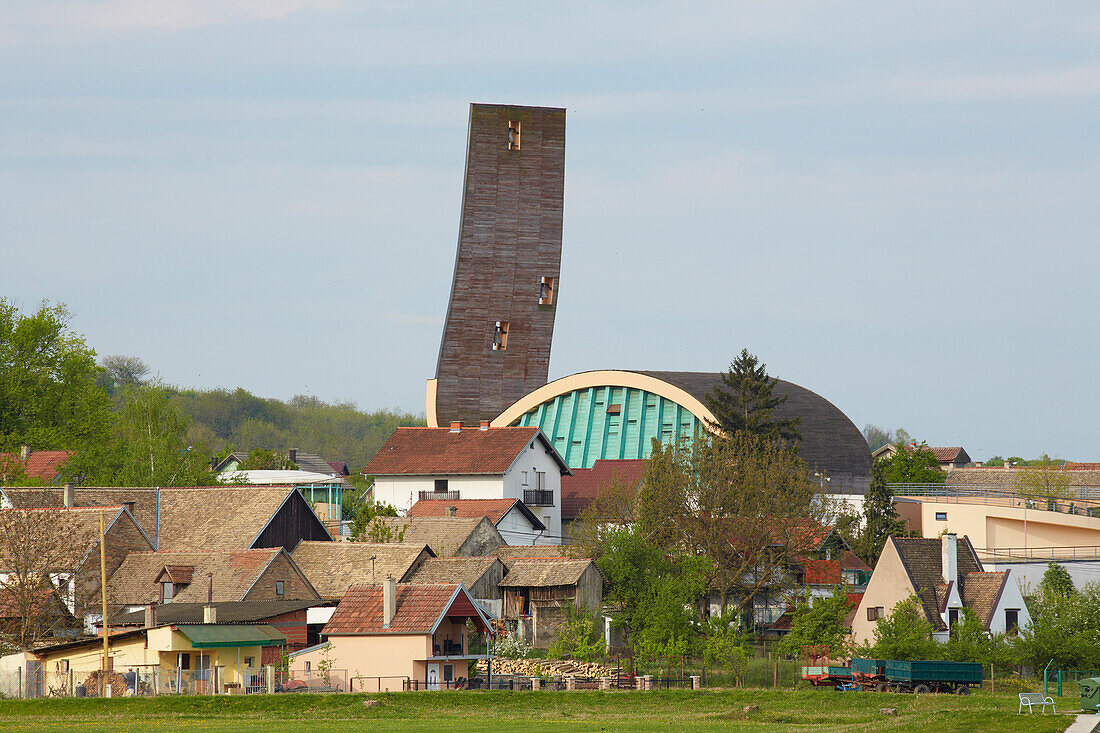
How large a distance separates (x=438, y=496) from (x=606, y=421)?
49.3 ft

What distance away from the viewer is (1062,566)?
56844mm

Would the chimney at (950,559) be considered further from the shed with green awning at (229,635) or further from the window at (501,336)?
the window at (501,336)

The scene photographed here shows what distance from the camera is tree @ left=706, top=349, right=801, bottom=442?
64.0 metres

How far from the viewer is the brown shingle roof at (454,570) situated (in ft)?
157

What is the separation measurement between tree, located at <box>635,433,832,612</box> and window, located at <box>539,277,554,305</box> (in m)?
23.7

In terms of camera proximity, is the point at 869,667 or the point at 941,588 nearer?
the point at 869,667

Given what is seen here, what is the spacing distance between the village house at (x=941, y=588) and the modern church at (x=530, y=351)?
82.5 ft

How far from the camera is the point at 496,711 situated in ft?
119

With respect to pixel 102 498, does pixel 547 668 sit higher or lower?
lower

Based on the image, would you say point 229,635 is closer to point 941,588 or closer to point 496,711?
point 496,711

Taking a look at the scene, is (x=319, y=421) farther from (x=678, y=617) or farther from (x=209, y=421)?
(x=678, y=617)

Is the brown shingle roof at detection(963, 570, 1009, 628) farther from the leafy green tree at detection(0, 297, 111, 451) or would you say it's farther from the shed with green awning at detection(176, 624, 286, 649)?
the leafy green tree at detection(0, 297, 111, 451)

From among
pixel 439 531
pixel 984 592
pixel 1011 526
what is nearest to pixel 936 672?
pixel 984 592

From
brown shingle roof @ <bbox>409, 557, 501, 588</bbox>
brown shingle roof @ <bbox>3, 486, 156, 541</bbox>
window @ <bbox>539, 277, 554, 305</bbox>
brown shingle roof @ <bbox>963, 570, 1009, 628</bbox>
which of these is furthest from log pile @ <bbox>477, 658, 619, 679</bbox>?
window @ <bbox>539, 277, 554, 305</bbox>
